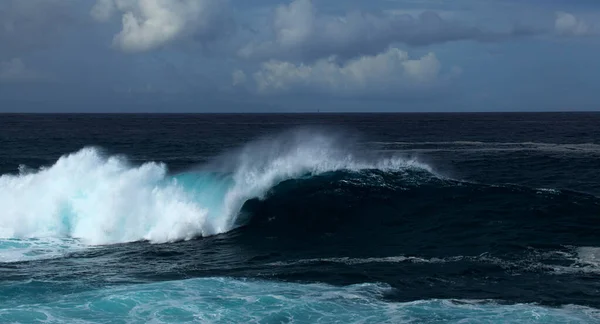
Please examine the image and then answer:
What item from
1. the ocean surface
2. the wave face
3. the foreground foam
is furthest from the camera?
the wave face

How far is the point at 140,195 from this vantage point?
2997cm

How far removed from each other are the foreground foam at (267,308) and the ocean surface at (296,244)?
0.22 ft

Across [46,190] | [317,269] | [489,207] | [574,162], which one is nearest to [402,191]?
[489,207]

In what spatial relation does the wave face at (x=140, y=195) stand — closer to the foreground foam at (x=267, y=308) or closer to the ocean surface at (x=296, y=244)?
the ocean surface at (x=296, y=244)

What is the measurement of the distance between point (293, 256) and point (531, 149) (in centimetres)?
4403

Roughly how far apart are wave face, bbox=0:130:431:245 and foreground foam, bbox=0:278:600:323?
Result: 9242 mm

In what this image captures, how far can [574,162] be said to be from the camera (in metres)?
46.8

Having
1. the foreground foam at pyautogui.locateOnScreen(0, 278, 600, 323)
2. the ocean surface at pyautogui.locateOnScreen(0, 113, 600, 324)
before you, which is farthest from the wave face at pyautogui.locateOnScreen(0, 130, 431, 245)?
the foreground foam at pyautogui.locateOnScreen(0, 278, 600, 323)

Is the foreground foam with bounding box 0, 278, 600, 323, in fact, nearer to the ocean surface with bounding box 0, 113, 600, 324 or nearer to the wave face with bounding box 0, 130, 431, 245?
the ocean surface with bounding box 0, 113, 600, 324

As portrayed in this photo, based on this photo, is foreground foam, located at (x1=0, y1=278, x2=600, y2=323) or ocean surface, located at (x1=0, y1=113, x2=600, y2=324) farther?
ocean surface, located at (x1=0, y1=113, x2=600, y2=324)

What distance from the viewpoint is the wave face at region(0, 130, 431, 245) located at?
27.8 metres

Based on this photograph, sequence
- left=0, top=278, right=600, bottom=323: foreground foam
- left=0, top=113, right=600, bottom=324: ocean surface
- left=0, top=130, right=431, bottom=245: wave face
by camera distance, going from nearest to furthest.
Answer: left=0, top=278, right=600, bottom=323: foreground foam
left=0, top=113, right=600, bottom=324: ocean surface
left=0, top=130, right=431, bottom=245: wave face

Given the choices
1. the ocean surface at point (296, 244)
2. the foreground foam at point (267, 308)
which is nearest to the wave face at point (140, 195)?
the ocean surface at point (296, 244)

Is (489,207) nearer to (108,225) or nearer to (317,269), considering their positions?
(317,269)
